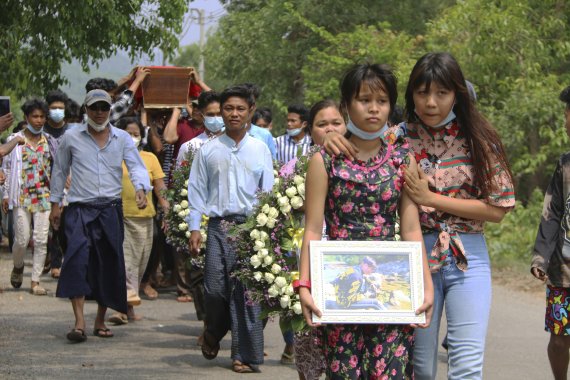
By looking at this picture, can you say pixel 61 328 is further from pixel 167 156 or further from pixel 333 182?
pixel 333 182

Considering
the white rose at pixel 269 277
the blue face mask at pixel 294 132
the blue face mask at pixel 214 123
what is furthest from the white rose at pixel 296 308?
the blue face mask at pixel 294 132

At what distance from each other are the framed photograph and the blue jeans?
0.47 metres

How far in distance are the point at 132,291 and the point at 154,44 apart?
2.62 meters

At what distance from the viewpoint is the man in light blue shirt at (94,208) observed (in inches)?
413

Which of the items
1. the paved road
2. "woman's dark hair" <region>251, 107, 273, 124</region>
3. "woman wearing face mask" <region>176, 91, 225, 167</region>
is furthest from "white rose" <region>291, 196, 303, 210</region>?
"woman's dark hair" <region>251, 107, 273, 124</region>

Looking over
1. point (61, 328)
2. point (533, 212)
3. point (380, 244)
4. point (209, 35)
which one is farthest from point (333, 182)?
point (209, 35)

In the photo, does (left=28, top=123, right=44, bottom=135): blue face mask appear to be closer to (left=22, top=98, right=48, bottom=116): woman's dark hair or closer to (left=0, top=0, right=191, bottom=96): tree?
(left=22, top=98, right=48, bottom=116): woman's dark hair

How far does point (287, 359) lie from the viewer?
9.55m

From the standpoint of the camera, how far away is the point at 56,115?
1524 cm

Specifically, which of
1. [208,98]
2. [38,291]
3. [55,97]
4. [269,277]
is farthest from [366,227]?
[55,97]

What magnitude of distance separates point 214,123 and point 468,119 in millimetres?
5871

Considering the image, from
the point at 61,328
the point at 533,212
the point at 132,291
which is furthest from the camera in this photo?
the point at 533,212

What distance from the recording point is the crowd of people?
17.5ft

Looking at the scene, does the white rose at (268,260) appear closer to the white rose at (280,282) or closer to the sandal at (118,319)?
the white rose at (280,282)
